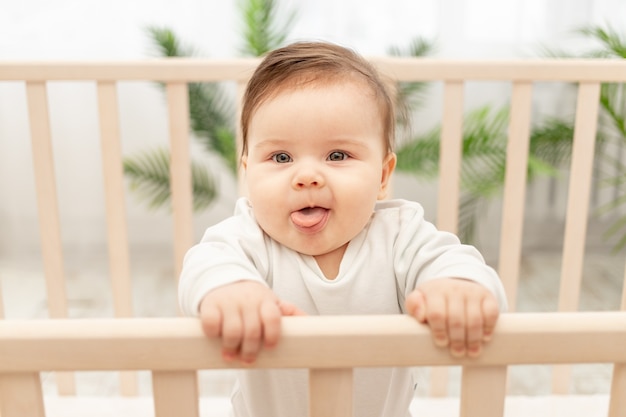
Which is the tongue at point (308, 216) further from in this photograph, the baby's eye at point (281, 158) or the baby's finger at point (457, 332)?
the baby's finger at point (457, 332)

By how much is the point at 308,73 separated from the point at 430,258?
0.79 ft

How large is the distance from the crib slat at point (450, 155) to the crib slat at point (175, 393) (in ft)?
2.47

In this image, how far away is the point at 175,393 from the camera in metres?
0.58

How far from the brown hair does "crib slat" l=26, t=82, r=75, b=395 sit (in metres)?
0.51

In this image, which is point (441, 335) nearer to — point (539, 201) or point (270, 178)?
point (270, 178)

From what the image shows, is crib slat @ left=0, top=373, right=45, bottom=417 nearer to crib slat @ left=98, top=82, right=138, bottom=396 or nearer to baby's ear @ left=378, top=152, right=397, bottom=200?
baby's ear @ left=378, top=152, right=397, bottom=200

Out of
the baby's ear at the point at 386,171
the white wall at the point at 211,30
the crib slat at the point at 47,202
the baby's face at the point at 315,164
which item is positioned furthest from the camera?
the white wall at the point at 211,30

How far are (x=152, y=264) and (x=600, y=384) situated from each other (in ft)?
5.19

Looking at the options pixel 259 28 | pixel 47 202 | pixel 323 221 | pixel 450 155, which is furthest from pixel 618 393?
pixel 259 28

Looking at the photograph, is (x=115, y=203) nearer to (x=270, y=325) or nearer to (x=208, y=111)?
(x=270, y=325)

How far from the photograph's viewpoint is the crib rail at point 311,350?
0.55 metres

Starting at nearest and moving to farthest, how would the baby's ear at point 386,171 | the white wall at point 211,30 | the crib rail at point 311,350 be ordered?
1. the crib rail at point 311,350
2. the baby's ear at point 386,171
3. the white wall at point 211,30

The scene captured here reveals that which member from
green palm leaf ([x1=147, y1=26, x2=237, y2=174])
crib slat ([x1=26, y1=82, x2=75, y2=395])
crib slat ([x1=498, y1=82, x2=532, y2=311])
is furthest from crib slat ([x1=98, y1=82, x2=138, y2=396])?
green palm leaf ([x1=147, y1=26, x2=237, y2=174])

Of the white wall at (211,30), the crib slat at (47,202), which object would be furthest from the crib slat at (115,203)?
the white wall at (211,30)
